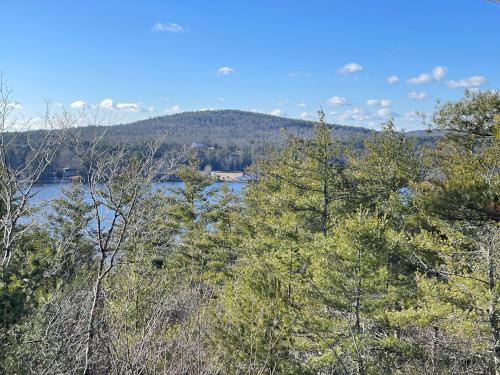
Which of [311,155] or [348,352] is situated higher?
[311,155]

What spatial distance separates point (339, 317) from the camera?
10984mm

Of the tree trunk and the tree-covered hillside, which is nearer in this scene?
the tree-covered hillside

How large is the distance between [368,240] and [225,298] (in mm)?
3630

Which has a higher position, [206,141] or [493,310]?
[206,141]

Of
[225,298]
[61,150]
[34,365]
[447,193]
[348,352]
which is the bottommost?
[348,352]

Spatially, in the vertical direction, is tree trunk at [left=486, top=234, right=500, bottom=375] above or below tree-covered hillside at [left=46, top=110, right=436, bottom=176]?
below

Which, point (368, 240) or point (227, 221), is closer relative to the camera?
point (368, 240)

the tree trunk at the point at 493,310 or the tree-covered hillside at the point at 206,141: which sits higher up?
the tree-covered hillside at the point at 206,141

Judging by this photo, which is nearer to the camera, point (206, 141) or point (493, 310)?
point (493, 310)

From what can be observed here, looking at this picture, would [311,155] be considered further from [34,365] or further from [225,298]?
[34,365]

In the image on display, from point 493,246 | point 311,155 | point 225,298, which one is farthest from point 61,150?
point 493,246

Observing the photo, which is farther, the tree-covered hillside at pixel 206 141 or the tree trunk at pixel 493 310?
the tree trunk at pixel 493 310

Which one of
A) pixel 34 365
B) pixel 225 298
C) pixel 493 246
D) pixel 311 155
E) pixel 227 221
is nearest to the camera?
pixel 34 365

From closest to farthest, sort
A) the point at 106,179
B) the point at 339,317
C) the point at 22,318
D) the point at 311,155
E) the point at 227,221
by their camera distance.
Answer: the point at 22,318
the point at 106,179
the point at 339,317
the point at 311,155
the point at 227,221
